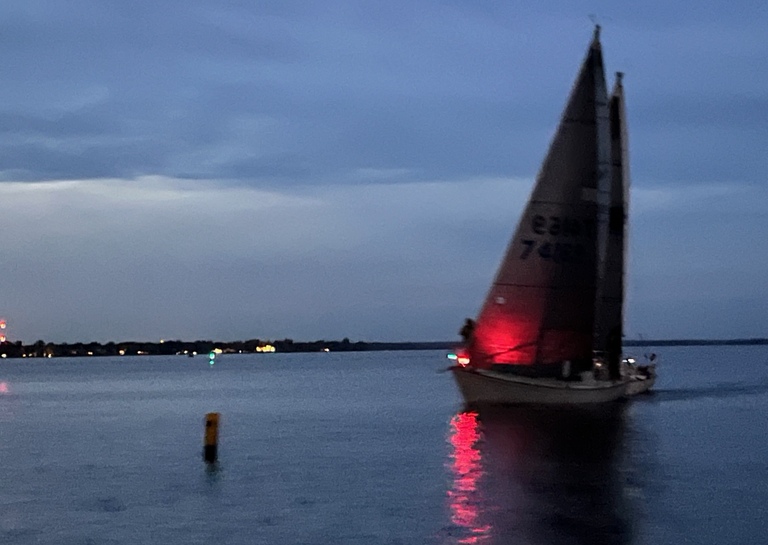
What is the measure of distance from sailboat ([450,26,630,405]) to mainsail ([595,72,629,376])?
7456 mm

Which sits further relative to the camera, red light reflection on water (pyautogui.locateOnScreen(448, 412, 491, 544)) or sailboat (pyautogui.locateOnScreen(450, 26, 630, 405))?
sailboat (pyautogui.locateOnScreen(450, 26, 630, 405))

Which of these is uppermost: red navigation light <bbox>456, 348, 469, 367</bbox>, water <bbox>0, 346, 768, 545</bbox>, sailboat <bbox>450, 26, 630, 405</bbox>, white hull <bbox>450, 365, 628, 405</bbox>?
sailboat <bbox>450, 26, 630, 405</bbox>

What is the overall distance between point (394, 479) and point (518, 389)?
16.9 metres

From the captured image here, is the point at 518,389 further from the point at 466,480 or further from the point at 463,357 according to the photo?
the point at 466,480

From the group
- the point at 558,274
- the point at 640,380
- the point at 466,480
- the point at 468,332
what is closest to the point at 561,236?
the point at 558,274

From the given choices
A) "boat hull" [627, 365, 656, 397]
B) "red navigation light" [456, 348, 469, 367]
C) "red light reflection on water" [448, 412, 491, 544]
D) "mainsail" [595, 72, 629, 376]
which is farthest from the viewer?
"boat hull" [627, 365, 656, 397]

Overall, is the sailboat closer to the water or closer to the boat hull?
the water

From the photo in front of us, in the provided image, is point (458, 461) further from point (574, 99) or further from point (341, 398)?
point (341, 398)

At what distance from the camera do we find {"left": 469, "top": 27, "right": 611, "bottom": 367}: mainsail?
49.4 metres

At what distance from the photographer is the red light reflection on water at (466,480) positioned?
76.2 ft

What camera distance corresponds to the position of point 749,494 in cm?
2806

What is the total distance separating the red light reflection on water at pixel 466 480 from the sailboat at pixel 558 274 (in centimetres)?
293

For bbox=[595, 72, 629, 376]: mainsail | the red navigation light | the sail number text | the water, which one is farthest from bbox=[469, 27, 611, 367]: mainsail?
bbox=[595, 72, 629, 376]: mainsail

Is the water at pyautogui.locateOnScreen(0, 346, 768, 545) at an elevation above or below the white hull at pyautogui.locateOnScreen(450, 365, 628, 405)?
below
